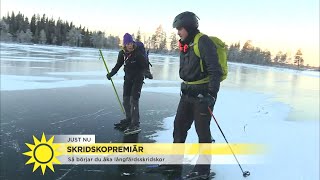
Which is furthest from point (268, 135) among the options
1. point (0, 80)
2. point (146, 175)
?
point (0, 80)

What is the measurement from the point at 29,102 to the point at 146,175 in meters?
5.19

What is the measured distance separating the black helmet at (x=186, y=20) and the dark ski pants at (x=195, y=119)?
826 mm

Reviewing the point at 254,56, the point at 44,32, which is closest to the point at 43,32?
the point at 44,32

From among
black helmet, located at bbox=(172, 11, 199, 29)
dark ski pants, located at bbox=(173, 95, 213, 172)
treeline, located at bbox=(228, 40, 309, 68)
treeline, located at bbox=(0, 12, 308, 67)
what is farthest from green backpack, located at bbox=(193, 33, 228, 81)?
treeline, located at bbox=(228, 40, 309, 68)

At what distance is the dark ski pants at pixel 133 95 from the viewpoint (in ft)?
19.5

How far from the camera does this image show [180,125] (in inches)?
167

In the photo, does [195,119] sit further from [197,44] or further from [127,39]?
[127,39]

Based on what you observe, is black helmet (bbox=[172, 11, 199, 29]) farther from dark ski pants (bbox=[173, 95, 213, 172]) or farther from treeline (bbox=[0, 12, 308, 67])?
treeline (bbox=[0, 12, 308, 67])

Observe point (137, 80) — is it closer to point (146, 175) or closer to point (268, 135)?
point (146, 175)

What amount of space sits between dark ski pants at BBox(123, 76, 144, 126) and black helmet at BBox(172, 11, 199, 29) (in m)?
2.20

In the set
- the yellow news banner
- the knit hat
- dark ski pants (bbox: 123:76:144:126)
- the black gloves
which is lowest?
the yellow news banner

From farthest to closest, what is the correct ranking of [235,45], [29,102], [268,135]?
1. [235,45]
2. [29,102]
3. [268,135]

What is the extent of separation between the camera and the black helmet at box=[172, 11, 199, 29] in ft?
12.6

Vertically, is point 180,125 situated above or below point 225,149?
above
